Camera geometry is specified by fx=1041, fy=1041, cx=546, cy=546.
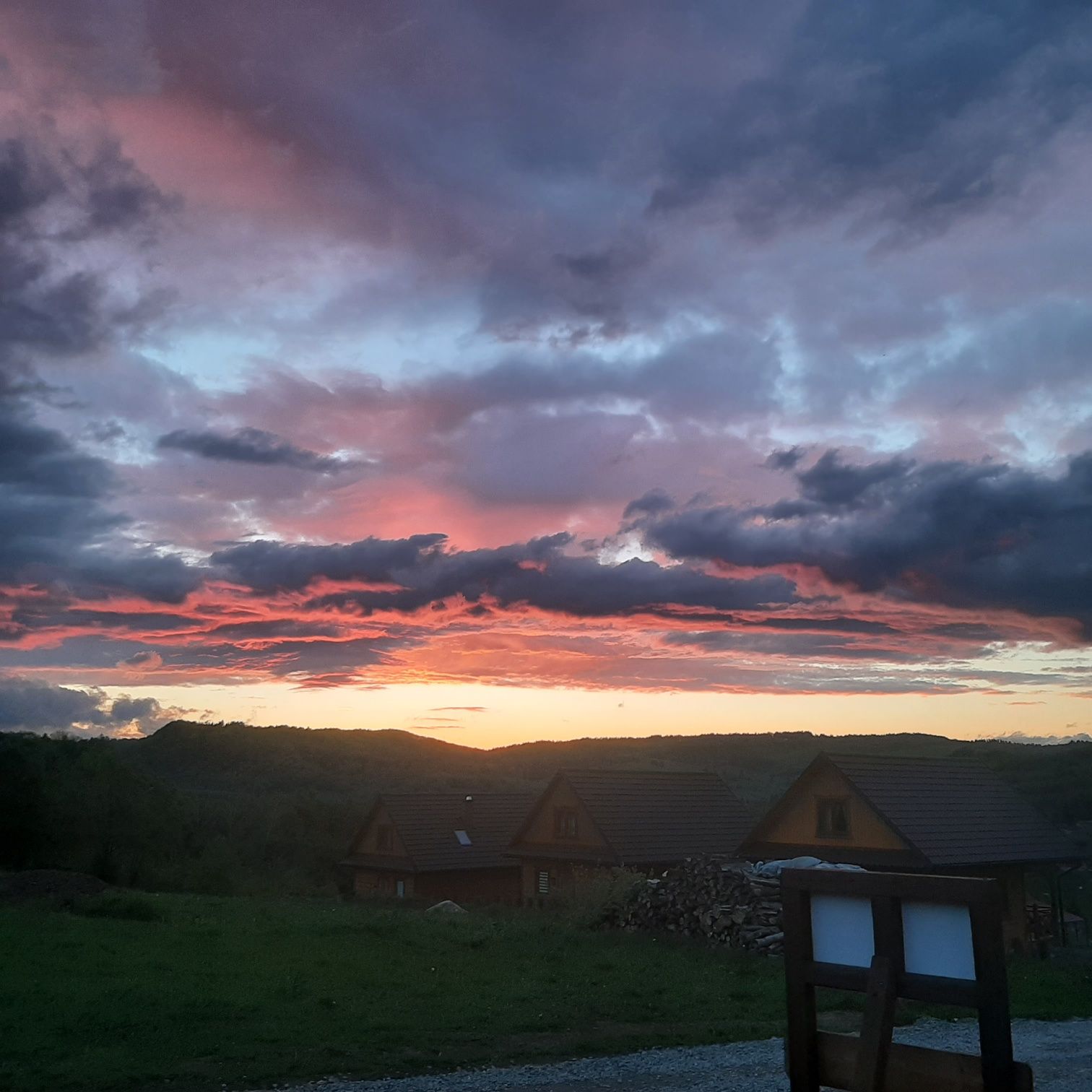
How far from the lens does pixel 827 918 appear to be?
582 cm

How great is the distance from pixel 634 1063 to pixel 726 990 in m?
6.21

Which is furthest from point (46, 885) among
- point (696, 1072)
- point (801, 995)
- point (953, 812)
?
point (801, 995)

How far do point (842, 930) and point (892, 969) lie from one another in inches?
15.9

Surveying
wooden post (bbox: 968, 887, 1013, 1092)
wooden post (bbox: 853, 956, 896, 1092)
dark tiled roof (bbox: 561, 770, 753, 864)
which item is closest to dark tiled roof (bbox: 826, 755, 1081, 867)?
dark tiled roof (bbox: 561, 770, 753, 864)

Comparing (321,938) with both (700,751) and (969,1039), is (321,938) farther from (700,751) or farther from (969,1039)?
(700,751)

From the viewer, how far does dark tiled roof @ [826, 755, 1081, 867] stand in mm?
29109

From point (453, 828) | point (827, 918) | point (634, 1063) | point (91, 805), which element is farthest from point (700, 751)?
point (827, 918)

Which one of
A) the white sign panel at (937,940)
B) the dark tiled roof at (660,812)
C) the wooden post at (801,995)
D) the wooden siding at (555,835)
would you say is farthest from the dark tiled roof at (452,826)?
the white sign panel at (937,940)

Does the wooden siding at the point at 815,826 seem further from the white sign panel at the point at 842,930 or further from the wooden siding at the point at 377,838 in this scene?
the white sign panel at the point at 842,930

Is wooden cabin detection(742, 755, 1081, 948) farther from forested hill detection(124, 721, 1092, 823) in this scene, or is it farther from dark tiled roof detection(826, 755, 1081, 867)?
forested hill detection(124, 721, 1092, 823)

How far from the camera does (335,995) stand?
15.5 metres

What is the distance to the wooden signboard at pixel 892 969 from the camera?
5.11m

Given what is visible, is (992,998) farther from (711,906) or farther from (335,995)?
(711,906)

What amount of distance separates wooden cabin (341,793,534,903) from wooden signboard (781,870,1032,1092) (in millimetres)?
34275
